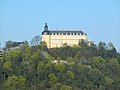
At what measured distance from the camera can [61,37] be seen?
4594 cm

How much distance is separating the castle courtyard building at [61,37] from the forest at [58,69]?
1.72 m

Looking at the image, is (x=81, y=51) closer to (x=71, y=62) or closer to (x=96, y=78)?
(x=71, y=62)

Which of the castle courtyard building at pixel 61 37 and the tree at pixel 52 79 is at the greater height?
the castle courtyard building at pixel 61 37

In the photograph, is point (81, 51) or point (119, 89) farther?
point (81, 51)

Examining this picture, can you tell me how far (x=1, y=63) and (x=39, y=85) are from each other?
5.14 m

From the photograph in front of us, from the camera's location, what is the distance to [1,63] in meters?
37.6

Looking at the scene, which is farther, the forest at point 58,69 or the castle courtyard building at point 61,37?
the castle courtyard building at point 61,37

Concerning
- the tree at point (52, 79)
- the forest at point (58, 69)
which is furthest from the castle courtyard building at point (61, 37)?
the tree at point (52, 79)

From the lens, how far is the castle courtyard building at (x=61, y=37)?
45562 mm

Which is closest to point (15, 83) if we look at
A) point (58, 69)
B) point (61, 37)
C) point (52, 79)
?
point (52, 79)

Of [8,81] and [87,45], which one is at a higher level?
[87,45]

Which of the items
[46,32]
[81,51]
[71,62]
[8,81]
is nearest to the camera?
[8,81]

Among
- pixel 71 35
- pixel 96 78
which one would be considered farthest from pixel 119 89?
pixel 71 35

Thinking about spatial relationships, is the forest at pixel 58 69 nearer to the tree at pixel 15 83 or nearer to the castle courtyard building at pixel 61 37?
the tree at pixel 15 83
